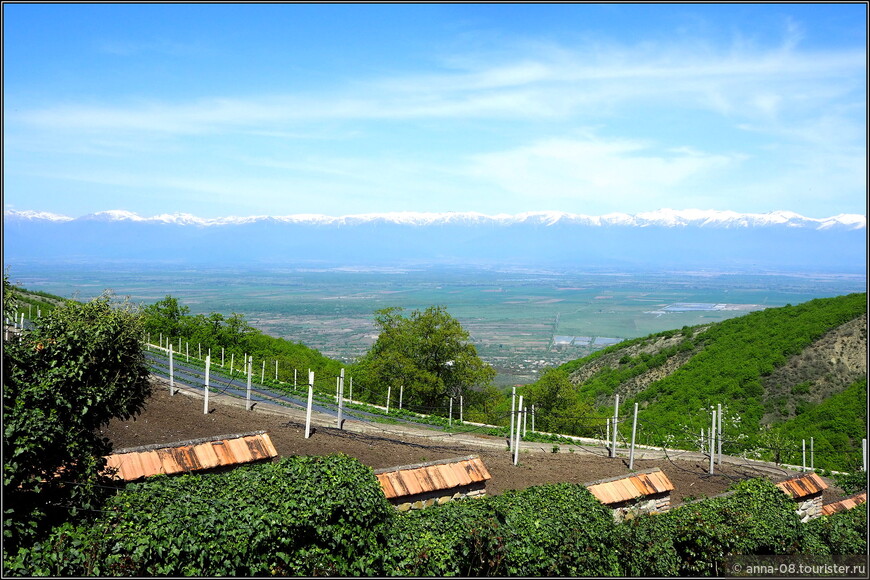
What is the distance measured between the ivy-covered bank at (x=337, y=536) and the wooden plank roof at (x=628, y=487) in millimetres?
1687

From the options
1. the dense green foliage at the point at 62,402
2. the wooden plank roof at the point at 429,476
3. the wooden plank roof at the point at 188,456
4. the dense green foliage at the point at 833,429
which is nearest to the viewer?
the dense green foliage at the point at 62,402

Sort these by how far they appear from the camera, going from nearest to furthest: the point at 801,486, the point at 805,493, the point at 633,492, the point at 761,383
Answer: the point at 633,492, the point at 805,493, the point at 801,486, the point at 761,383

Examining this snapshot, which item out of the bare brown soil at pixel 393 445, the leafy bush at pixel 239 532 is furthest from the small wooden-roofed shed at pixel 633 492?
the leafy bush at pixel 239 532

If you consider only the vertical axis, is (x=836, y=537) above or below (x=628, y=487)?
below

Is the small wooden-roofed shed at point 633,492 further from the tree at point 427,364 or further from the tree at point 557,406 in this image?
the tree at point 427,364

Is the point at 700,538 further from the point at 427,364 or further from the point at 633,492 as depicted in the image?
the point at 427,364

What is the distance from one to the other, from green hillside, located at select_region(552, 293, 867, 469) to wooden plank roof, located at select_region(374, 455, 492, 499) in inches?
656

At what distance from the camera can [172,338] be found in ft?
128

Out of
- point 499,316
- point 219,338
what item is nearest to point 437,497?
point 219,338

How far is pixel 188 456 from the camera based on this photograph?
898 centimetres

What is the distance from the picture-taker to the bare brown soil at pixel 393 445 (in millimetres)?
12742

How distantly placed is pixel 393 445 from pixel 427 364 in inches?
717

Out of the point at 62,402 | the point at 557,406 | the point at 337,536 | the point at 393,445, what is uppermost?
the point at 62,402

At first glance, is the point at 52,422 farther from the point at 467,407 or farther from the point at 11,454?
the point at 467,407
